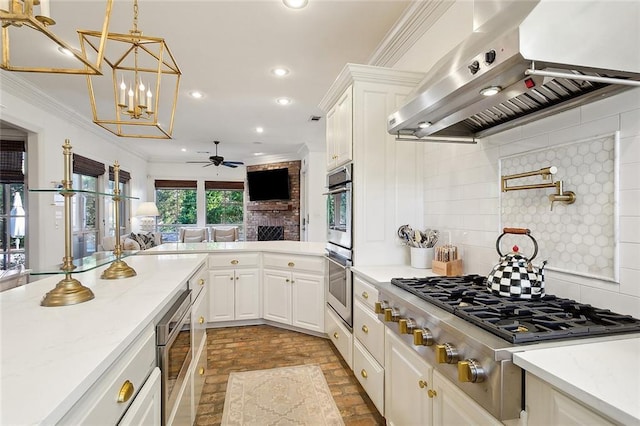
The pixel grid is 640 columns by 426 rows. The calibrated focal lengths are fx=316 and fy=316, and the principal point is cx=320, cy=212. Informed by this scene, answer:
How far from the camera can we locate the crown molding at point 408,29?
220 cm

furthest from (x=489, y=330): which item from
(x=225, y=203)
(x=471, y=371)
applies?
(x=225, y=203)

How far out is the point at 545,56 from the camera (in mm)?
878

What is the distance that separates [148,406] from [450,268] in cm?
167

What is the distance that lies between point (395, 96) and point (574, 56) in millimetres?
1580

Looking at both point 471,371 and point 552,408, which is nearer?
point 552,408

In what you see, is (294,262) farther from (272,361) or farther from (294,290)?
(272,361)

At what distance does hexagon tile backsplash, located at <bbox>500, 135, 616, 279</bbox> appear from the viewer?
117cm

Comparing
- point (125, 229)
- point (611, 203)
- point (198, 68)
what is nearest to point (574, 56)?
point (611, 203)

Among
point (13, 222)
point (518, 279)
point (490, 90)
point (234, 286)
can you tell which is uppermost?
point (490, 90)

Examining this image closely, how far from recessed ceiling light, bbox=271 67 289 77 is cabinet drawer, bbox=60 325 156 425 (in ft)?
9.92

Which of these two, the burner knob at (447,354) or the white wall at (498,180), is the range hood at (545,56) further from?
the burner knob at (447,354)

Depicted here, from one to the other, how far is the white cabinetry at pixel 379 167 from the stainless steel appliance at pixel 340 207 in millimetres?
75

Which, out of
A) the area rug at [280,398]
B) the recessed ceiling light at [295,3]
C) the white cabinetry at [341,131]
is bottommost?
the area rug at [280,398]

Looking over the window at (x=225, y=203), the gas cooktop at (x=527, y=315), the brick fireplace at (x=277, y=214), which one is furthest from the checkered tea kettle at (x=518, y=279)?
the window at (x=225, y=203)
